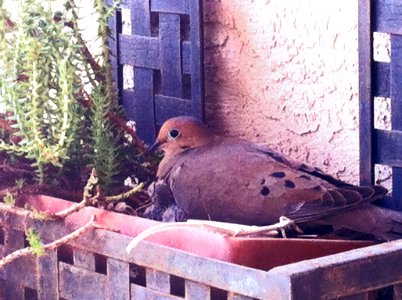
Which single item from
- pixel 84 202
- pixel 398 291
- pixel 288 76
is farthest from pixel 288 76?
pixel 398 291

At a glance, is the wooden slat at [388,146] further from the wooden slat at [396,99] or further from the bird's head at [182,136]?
the bird's head at [182,136]

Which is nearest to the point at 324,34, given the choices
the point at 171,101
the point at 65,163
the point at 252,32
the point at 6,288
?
the point at 252,32

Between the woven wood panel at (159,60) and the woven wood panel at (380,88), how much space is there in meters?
0.38

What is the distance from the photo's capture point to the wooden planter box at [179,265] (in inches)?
49.5

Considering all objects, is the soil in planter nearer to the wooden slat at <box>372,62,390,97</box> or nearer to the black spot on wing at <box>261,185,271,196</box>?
the black spot on wing at <box>261,185,271,196</box>

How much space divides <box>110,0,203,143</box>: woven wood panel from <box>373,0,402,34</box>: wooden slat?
0.40m

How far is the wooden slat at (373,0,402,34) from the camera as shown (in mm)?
1551

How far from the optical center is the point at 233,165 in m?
1.53

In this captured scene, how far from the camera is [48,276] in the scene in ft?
5.27

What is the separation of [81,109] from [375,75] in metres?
0.47

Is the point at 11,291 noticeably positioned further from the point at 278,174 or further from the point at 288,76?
the point at 288,76

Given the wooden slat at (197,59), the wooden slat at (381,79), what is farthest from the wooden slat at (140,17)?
the wooden slat at (381,79)

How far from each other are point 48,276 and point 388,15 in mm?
648

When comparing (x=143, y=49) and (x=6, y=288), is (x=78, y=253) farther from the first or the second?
(x=143, y=49)
